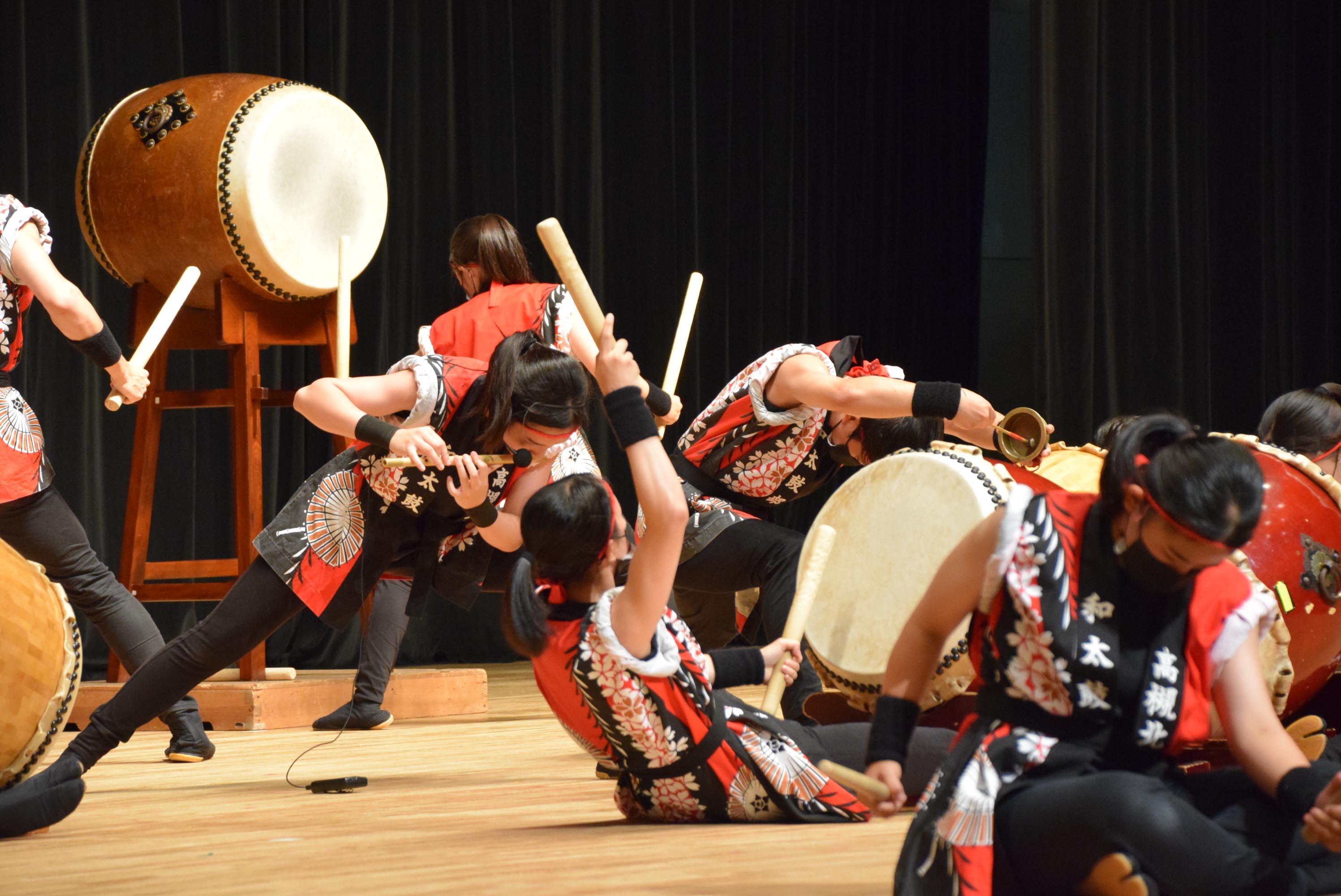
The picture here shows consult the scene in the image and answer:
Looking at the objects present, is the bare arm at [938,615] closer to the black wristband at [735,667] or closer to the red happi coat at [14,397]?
the black wristband at [735,667]

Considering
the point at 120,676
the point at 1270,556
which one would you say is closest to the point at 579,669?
the point at 1270,556

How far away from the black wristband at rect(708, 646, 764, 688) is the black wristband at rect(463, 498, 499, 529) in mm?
542

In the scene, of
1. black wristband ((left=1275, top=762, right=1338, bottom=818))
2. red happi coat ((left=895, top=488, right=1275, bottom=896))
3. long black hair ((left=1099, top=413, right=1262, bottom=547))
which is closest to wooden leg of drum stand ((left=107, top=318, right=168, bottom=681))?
red happi coat ((left=895, top=488, right=1275, bottom=896))

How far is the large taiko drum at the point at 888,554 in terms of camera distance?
2.47 m

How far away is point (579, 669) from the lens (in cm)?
200

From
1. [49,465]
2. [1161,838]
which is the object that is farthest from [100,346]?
[1161,838]

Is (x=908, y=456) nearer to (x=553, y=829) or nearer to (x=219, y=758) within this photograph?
(x=553, y=829)

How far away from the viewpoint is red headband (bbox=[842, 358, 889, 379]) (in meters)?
3.05

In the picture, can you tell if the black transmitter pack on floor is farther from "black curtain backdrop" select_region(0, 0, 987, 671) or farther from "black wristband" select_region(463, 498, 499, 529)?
"black curtain backdrop" select_region(0, 0, 987, 671)

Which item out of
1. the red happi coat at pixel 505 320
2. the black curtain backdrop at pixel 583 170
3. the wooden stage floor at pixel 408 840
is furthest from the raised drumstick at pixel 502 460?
the black curtain backdrop at pixel 583 170

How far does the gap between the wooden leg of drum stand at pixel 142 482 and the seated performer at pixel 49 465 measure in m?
0.91

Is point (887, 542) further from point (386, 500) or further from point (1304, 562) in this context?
point (386, 500)

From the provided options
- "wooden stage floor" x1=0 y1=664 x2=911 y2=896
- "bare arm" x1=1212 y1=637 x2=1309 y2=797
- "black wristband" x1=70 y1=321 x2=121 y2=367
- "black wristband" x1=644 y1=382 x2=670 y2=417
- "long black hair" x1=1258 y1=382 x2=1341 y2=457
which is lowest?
"wooden stage floor" x1=0 y1=664 x2=911 y2=896

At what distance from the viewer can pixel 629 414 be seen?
173cm
